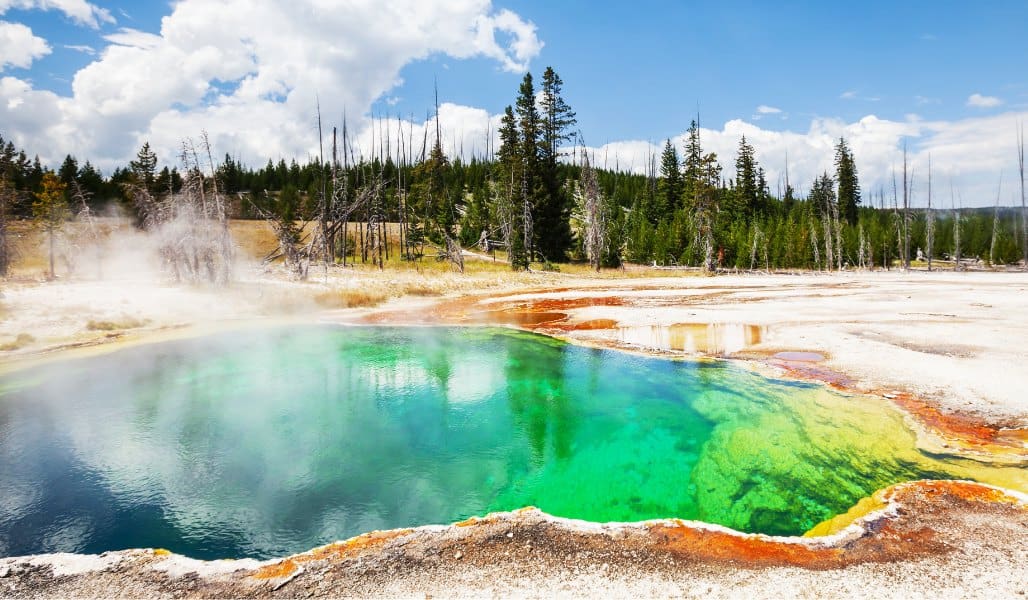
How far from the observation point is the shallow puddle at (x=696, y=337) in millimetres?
14080

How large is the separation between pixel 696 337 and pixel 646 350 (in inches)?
95.2

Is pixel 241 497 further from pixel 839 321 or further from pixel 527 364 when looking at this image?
pixel 839 321

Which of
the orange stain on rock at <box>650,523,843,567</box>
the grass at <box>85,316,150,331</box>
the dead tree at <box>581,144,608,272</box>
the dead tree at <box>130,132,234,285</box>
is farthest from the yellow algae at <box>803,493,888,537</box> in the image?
the dead tree at <box>581,144,608,272</box>

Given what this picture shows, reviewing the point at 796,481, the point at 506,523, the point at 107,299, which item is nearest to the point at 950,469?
the point at 796,481

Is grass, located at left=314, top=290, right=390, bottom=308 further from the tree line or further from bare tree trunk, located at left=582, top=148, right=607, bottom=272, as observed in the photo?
bare tree trunk, located at left=582, top=148, right=607, bottom=272

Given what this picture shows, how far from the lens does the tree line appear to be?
41281mm

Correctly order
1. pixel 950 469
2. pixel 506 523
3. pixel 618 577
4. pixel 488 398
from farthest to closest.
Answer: pixel 488 398 < pixel 950 469 < pixel 506 523 < pixel 618 577

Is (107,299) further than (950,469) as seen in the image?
Yes

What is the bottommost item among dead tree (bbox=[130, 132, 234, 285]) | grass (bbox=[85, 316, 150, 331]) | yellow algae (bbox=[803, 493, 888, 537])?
yellow algae (bbox=[803, 493, 888, 537])

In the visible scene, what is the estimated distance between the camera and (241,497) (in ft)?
21.1

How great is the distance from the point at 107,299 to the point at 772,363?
23.9 metres

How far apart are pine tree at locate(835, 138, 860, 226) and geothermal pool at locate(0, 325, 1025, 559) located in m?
73.5

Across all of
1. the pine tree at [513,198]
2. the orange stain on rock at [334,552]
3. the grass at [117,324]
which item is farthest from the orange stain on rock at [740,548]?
the pine tree at [513,198]

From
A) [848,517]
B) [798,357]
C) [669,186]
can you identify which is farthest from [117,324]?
[669,186]
